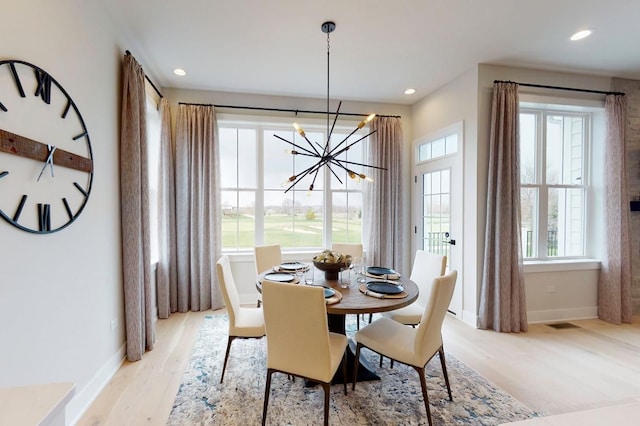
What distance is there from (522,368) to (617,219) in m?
2.49

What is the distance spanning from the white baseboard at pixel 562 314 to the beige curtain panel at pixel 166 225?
4.52 m

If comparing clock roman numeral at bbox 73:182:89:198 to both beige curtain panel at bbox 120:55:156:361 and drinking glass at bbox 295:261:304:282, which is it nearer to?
beige curtain panel at bbox 120:55:156:361

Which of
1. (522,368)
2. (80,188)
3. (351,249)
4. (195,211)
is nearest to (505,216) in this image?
(522,368)

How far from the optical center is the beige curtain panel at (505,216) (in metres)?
3.32

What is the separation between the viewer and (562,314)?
3.70 meters

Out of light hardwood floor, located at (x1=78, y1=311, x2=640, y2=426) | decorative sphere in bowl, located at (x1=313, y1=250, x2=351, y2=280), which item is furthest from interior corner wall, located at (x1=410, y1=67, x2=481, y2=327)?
decorative sphere in bowl, located at (x1=313, y1=250, x2=351, y2=280)

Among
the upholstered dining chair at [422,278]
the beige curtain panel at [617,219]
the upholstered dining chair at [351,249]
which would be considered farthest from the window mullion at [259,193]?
the beige curtain panel at [617,219]

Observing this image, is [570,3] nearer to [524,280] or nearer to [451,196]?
[451,196]

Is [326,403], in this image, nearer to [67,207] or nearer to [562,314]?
[67,207]

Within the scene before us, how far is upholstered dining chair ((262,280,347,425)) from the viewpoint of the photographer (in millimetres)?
1682

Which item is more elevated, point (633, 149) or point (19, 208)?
point (633, 149)

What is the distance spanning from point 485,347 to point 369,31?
3.29m

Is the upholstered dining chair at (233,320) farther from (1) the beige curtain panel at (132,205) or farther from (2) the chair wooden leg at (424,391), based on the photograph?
(2) the chair wooden leg at (424,391)

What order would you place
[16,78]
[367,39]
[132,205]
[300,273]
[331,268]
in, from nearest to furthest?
[16,78], [331,268], [132,205], [300,273], [367,39]
